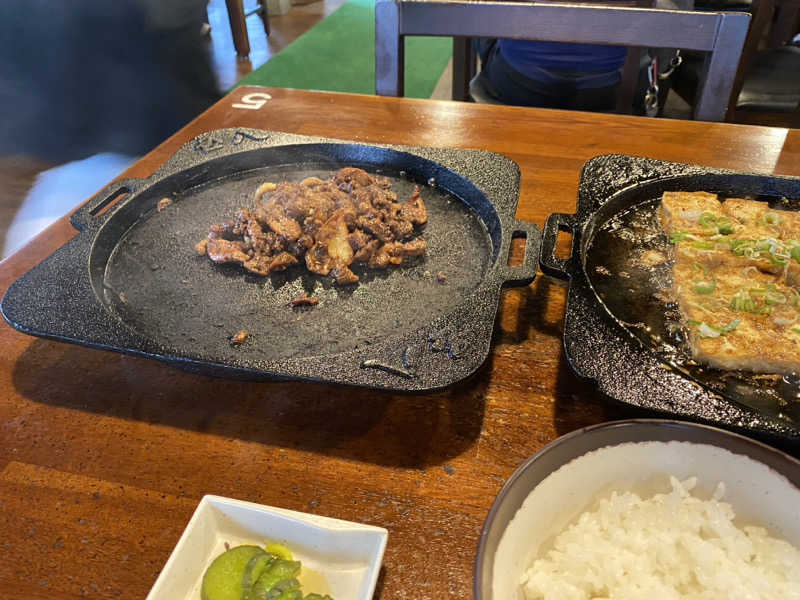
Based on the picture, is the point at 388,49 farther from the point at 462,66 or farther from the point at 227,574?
the point at 227,574

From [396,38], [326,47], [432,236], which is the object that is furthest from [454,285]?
[326,47]

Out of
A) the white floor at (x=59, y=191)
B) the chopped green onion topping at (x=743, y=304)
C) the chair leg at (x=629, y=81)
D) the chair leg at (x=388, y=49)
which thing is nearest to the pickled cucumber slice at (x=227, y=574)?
the chopped green onion topping at (x=743, y=304)

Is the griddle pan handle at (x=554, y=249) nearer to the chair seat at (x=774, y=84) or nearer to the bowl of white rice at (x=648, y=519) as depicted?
the bowl of white rice at (x=648, y=519)

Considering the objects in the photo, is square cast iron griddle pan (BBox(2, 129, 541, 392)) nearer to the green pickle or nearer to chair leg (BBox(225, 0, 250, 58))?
the green pickle

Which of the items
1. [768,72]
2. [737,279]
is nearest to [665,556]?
[737,279]

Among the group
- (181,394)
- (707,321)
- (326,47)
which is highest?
(707,321)

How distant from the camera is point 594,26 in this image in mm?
2037

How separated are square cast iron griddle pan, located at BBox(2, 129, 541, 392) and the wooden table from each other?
111 mm

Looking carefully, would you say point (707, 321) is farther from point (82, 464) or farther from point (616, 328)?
point (82, 464)

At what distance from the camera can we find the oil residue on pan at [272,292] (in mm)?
1164

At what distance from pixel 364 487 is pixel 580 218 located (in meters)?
0.80

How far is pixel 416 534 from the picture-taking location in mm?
873

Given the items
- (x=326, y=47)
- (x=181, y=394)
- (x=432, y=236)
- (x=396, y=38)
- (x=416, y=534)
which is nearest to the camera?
(x=416, y=534)

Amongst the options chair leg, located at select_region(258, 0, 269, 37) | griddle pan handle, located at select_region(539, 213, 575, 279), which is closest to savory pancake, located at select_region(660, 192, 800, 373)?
griddle pan handle, located at select_region(539, 213, 575, 279)
